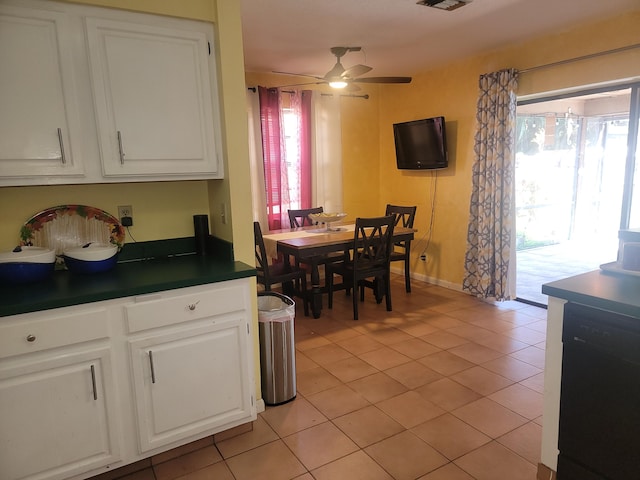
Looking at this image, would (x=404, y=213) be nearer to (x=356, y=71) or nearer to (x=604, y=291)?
(x=356, y=71)

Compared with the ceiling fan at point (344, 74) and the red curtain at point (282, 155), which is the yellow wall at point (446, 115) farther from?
the ceiling fan at point (344, 74)

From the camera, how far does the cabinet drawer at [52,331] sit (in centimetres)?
157

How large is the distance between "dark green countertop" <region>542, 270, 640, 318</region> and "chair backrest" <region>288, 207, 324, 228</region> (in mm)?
3214

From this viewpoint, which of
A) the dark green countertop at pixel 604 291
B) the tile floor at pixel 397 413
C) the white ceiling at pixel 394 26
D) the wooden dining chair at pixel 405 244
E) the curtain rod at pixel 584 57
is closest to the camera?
the dark green countertop at pixel 604 291

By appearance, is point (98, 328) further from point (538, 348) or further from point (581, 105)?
point (581, 105)

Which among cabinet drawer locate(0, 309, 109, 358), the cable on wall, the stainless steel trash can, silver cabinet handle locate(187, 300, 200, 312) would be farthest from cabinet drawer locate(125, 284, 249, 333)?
the cable on wall

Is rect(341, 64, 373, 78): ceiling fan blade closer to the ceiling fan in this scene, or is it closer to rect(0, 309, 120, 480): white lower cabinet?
the ceiling fan

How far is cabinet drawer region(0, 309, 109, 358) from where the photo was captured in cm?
157

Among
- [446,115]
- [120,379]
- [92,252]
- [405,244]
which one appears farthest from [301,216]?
[120,379]

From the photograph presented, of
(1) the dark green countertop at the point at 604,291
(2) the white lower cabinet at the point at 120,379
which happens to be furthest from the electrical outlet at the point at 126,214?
(1) the dark green countertop at the point at 604,291

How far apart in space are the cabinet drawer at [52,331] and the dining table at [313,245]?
201 cm

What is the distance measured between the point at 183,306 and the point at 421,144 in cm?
368

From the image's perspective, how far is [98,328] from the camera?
5.65 ft

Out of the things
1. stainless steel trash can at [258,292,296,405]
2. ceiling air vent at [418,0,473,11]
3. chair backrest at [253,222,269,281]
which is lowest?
stainless steel trash can at [258,292,296,405]
